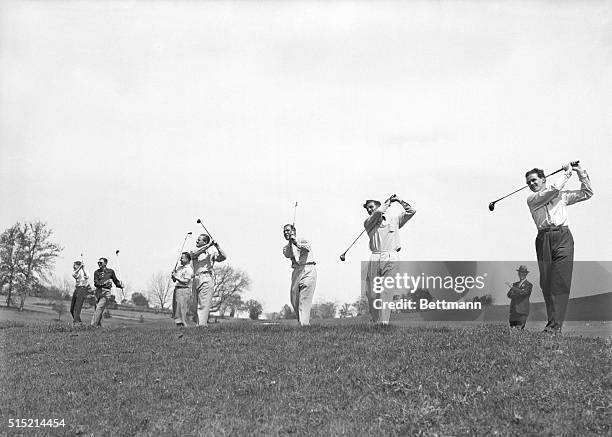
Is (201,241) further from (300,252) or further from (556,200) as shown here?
(556,200)

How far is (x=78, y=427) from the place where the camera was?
9172mm

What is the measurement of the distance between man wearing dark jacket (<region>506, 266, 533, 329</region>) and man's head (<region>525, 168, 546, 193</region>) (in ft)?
9.89

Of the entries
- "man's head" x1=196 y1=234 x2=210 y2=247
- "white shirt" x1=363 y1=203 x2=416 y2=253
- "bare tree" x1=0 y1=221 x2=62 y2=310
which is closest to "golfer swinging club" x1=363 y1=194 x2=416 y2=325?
"white shirt" x1=363 y1=203 x2=416 y2=253

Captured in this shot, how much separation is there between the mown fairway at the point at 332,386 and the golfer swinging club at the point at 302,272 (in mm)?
3337

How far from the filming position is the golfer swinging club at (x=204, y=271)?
19031 mm

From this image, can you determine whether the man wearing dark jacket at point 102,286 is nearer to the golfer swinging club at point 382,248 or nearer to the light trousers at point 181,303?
the light trousers at point 181,303

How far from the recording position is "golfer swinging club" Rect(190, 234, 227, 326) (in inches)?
749

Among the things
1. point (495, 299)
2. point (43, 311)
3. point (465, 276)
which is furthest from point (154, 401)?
point (43, 311)

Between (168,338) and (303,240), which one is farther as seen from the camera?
(303,240)

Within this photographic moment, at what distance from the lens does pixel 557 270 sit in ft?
40.4

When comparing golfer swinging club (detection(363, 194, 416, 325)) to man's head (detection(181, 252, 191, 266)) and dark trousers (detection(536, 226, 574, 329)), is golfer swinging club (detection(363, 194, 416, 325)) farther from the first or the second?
man's head (detection(181, 252, 191, 266))

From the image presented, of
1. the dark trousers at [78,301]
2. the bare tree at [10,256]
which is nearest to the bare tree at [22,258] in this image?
the bare tree at [10,256]

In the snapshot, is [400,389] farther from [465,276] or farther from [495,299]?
[495,299]

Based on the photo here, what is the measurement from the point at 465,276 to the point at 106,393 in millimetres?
8482
